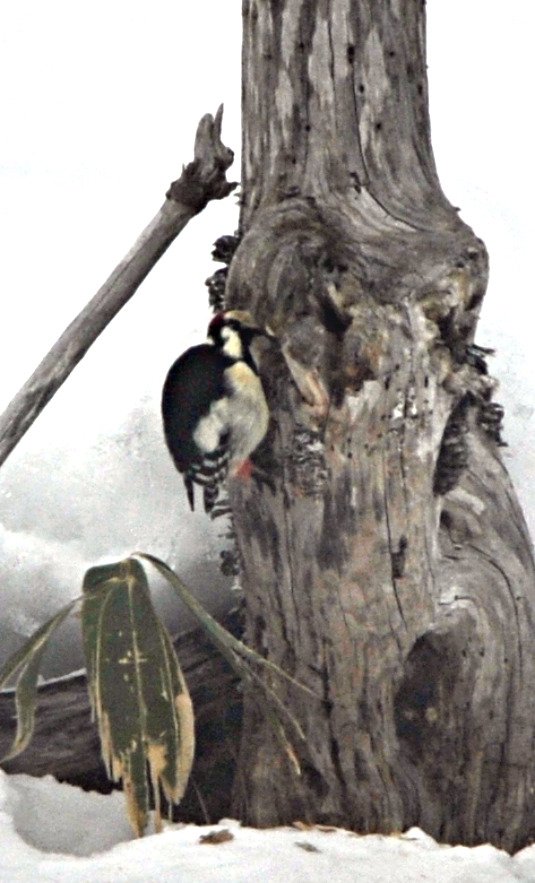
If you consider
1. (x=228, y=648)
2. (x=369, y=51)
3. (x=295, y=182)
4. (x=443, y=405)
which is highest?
(x=369, y=51)

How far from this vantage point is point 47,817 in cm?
226

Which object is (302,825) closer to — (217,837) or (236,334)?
(217,837)

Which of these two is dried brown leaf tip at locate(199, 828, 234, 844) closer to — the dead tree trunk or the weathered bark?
A: the dead tree trunk

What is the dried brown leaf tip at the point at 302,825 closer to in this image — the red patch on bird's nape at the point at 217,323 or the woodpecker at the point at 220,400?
the woodpecker at the point at 220,400

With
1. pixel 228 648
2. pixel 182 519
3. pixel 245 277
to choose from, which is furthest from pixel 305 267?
pixel 182 519

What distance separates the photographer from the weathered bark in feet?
8.00

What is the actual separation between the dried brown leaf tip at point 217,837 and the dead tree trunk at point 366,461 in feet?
0.90

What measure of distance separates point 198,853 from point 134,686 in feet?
0.81

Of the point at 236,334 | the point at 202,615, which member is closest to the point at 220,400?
the point at 236,334

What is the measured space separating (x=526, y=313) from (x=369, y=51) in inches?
34.9

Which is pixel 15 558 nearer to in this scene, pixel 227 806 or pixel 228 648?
pixel 227 806

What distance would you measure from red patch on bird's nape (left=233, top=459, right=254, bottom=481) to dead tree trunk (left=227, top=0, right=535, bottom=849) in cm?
4

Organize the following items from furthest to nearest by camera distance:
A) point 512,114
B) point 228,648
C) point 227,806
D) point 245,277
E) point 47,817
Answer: point 512,114, point 227,806, point 47,817, point 245,277, point 228,648

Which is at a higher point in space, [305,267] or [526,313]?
[526,313]
